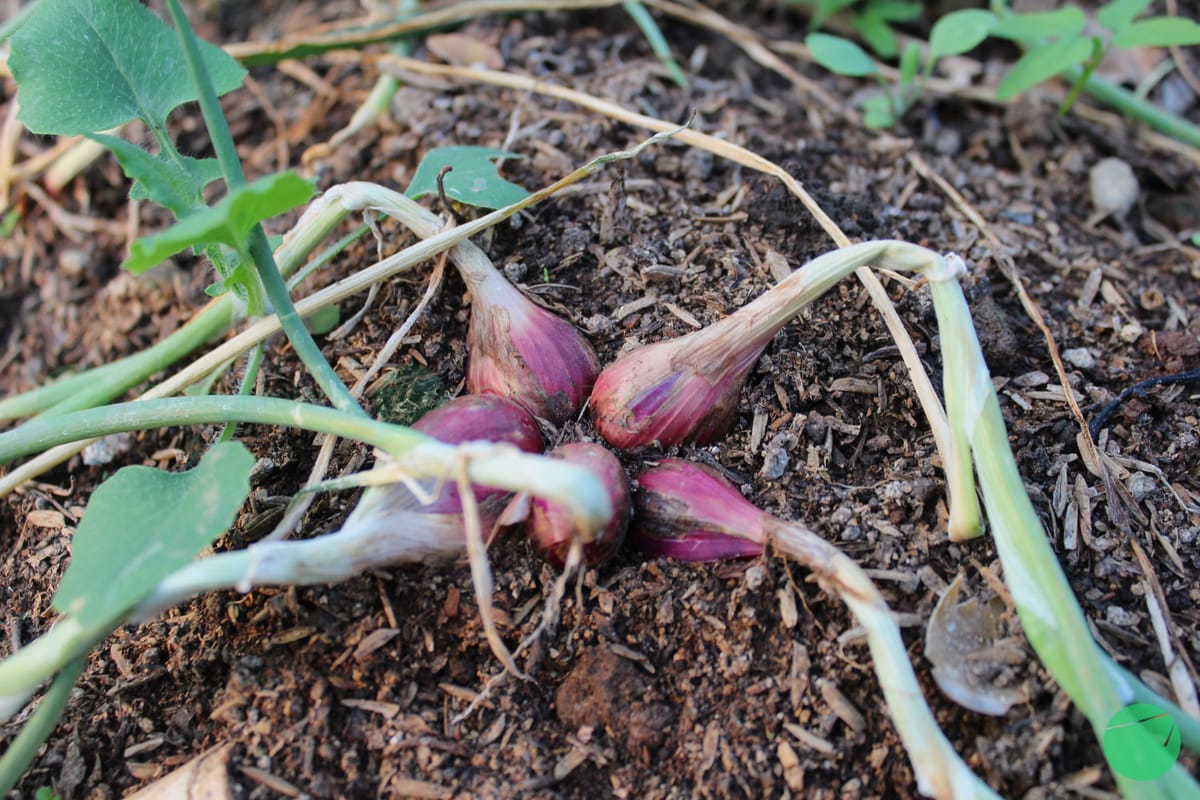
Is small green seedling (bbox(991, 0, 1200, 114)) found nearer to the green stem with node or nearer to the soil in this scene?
the soil

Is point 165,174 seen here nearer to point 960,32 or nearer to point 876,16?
point 960,32

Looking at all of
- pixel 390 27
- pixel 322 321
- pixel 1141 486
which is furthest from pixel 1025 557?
pixel 390 27

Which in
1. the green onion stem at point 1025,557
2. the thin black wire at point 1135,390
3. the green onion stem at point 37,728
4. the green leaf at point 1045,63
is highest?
the green onion stem at point 37,728

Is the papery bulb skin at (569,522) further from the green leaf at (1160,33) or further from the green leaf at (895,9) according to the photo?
the green leaf at (895,9)

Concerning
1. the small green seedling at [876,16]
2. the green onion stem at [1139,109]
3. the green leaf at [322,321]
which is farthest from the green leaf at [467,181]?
the green onion stem at [1139,109]

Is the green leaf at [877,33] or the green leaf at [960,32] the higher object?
the green leaf at [960,32]

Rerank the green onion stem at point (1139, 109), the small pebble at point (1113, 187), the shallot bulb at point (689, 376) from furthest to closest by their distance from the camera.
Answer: the green onion stem at point (1139, 109) < the small pebble at point (1113, 187) < the shallot bulb at point (689, 376)
